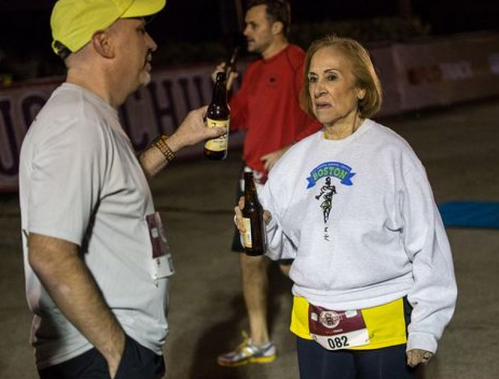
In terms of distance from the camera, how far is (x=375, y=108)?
4000 millimetres

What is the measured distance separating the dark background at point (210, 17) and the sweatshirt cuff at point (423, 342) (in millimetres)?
14414

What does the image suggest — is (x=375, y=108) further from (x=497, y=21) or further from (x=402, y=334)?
(x=497, y=21)

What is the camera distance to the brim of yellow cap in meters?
3.20

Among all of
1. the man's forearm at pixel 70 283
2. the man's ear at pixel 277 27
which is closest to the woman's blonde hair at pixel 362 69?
the man's forearm at pixel 70 283

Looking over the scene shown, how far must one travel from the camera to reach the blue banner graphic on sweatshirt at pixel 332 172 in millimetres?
3736

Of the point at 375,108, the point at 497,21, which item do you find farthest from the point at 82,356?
the point at 497,21

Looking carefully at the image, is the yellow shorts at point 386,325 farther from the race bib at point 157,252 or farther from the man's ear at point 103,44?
the man's ear at point 103,44

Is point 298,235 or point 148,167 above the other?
point 148,167

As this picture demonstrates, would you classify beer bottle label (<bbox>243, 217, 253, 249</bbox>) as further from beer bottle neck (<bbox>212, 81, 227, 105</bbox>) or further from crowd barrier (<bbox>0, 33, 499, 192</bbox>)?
crowd barrier (<bbox>0, 33, 499, 192</bbox>)

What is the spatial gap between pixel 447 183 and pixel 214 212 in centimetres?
273

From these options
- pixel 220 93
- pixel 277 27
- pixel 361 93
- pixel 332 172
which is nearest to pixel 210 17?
pixel 277 27

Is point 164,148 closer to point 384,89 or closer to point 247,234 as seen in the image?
point 247,234

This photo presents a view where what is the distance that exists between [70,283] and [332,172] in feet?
4.23

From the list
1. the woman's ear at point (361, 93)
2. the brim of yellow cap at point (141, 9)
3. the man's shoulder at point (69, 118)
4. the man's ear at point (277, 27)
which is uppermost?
the brim of yellow cap at point (141, 9)
